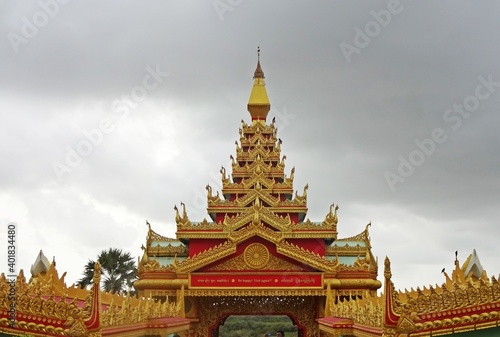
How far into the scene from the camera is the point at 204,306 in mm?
24328

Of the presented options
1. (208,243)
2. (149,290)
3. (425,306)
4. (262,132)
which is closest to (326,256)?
(208,243)

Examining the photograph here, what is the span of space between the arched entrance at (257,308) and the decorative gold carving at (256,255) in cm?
194

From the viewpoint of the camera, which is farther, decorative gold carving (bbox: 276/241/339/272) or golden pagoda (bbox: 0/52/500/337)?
decorative gold carving (bbox: 276/241/339/272)

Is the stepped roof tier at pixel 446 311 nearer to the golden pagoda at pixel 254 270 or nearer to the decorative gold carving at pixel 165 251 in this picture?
the golden pagoda at pixel 254 270

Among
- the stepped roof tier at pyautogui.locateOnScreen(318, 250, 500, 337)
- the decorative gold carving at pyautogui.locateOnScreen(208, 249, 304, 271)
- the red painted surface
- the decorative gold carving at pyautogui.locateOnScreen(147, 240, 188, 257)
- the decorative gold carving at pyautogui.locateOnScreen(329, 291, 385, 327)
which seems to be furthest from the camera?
the decorative gold carving at pyautogui.locateOnScreen(147, 240, 188, 257)

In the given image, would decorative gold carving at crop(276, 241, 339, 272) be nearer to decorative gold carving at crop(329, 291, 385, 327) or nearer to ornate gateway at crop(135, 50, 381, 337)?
ornate gateway at crop(135, 50, 381, 337)

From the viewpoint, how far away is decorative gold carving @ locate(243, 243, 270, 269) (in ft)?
74.8

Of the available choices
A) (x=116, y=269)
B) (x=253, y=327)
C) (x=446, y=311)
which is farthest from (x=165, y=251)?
(x=253, y=327)

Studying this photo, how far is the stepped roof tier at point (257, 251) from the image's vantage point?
2261 cm

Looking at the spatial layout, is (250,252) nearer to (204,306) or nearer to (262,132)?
(204,306)

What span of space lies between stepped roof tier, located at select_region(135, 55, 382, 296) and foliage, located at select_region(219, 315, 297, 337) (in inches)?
827

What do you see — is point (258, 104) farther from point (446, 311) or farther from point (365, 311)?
point (446, 311)

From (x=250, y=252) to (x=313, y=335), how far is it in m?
3.76

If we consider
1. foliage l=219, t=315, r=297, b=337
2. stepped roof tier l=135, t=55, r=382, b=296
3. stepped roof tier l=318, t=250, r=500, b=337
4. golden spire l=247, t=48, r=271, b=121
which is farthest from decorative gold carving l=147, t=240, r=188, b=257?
foliage l=219, t=315, r=297, b=337
